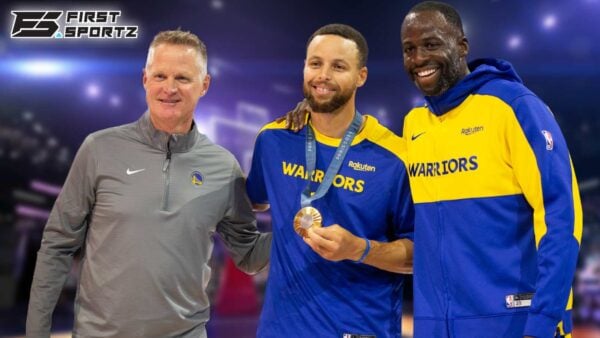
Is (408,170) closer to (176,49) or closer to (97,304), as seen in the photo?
(176,49)

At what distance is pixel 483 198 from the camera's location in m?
1.84

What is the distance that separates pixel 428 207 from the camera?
1.99 meters

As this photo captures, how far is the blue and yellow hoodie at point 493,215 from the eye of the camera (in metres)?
1.64

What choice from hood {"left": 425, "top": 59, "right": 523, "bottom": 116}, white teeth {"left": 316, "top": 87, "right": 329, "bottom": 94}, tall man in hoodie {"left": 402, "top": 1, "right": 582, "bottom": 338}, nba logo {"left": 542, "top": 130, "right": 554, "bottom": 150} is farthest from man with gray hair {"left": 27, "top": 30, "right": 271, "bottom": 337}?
nba logo {"left": 542, "top": 130, "right": 554, "bottom": 150}

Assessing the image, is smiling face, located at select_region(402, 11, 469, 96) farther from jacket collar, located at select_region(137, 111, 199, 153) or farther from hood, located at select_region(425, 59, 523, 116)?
jacket collar, located at select_region(137, 111, 199, 153)

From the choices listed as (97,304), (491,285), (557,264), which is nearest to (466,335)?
(491,285)

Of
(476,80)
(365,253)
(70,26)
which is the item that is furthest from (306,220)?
(70,26)

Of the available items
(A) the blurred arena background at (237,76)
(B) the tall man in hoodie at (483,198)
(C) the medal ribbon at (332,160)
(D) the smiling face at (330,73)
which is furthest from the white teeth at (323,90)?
(A) the blurred arena background at (237,76)

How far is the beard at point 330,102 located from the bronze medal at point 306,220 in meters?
0.43

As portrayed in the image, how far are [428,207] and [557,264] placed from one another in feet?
1.57

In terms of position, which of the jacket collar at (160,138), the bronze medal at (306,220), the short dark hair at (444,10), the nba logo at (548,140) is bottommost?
the bronze medal at (306,220)

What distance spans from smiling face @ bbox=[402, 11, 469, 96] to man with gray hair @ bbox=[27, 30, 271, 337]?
0.88m

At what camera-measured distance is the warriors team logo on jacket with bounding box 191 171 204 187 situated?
237 centimetres

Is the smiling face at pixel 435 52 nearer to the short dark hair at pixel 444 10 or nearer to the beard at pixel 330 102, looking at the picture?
Result: the short dark hair at pixel 444 10
